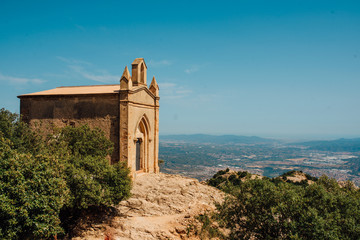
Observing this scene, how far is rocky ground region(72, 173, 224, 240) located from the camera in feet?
50.4

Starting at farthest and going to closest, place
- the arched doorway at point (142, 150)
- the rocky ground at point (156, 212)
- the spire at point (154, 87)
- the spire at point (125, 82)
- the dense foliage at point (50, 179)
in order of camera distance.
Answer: the spire at point (154, 87)
the arched doorway at point (142, 150)
the spire at point (125, 82)
the rocky ground at point (156, 212)
the dense foliage at point (50, 179)

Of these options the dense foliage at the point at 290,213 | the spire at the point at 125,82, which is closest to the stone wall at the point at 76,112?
the spire at the point at 125,82

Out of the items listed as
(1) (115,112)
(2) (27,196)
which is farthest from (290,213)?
(1) (115,112)

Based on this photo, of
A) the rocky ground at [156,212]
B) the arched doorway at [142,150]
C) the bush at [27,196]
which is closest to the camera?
the bush at [27,196]

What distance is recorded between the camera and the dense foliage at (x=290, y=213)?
10.9 meters

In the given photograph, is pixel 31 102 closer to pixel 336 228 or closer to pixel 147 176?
pixel 147 176

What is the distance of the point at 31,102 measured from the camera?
22.3 m

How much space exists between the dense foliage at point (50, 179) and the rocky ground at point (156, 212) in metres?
1.88

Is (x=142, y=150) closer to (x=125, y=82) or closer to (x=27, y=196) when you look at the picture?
(x=125, y=82)

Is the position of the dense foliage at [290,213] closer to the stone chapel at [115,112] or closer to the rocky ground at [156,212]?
the rocky ground at [156,212]

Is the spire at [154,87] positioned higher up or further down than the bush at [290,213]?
higher up

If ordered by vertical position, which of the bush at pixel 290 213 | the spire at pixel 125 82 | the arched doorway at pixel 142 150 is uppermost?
the spire at pixel 125 82

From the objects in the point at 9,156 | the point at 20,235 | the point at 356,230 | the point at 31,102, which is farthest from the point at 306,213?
the point at 31,102

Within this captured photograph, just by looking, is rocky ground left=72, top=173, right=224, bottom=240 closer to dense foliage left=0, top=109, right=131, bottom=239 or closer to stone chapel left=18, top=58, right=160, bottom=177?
dense foliage left=0, top=109, right=131, bottom=239
